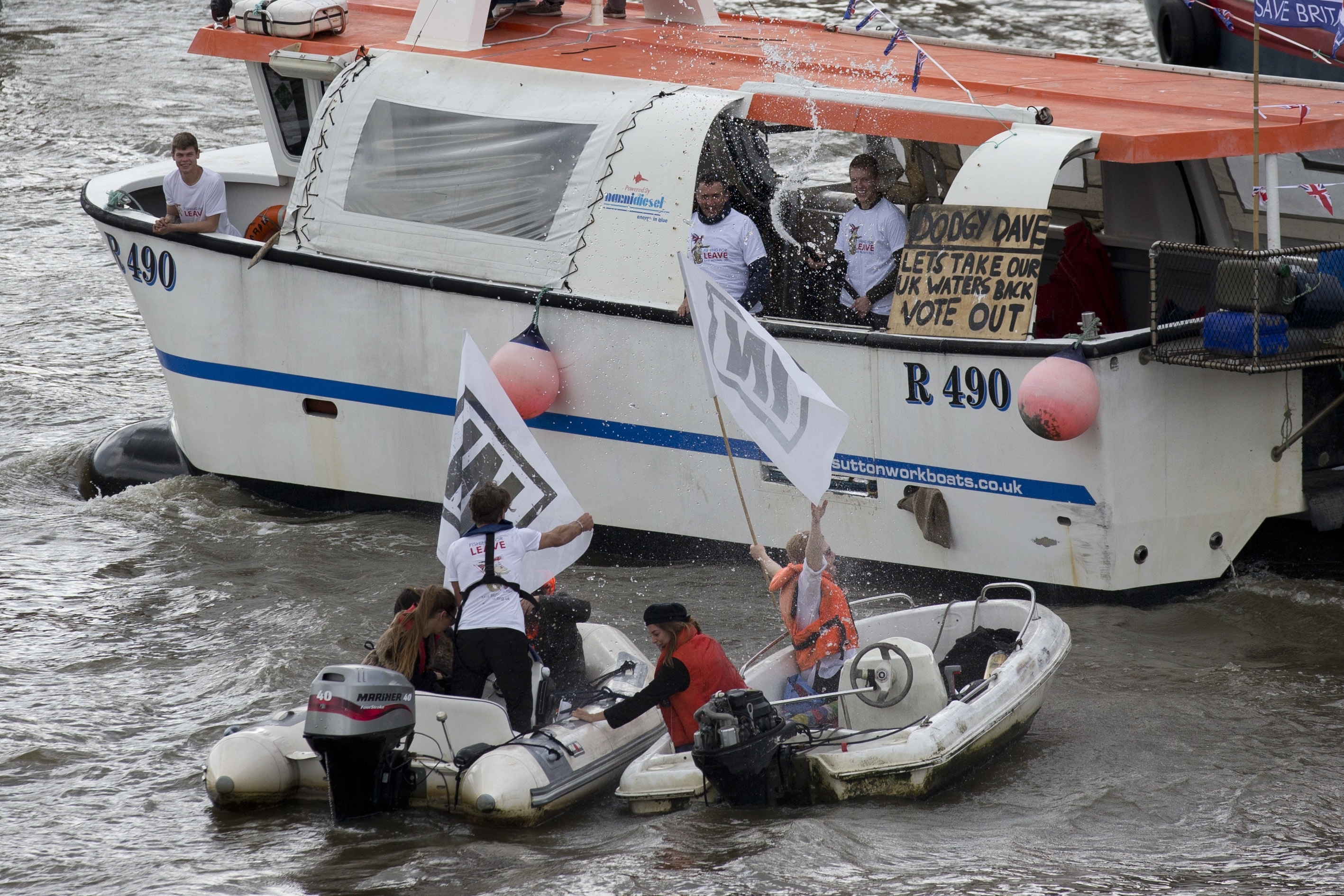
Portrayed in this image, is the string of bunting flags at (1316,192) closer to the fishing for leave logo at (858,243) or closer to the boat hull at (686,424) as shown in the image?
the boat hull at (686,424)

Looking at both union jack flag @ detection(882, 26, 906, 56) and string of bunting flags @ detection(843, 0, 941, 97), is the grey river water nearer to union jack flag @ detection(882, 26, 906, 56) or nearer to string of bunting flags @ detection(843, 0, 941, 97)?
string of bunting flags @ detection(843, 0, 941, 97)

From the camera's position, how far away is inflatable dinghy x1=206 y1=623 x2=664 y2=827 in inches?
253

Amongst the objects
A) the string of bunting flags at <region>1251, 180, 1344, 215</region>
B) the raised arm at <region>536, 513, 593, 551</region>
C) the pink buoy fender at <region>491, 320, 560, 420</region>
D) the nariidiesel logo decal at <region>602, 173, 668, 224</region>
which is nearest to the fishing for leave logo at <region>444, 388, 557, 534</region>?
the raised arm at <region>536, 513, 593, 551</region>

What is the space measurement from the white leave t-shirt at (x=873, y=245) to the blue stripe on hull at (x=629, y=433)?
0.98 m

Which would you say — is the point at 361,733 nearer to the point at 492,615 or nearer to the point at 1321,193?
the point at 492,615

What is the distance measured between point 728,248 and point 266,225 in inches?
139

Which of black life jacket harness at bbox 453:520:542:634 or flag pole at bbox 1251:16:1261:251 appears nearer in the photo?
black life jacket harness at bbox 453:520:542:634

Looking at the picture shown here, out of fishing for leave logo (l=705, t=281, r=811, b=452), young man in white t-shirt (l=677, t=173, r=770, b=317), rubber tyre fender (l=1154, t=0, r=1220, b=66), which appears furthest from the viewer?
rubber tyre fender (l=1154, t=0, r=1220, b=66)

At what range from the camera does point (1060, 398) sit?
7527mm

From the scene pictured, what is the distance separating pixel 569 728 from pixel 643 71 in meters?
4.40

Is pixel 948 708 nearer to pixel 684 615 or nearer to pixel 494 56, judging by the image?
pixel 684 615

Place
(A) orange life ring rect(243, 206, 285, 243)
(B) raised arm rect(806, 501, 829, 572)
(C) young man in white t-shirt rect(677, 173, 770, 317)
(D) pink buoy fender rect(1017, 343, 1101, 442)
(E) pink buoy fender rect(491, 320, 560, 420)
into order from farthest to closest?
1. (A) orange life ring rect(243, 206, 285, 243)
2. (C) young man in white t-shirt rect(677, 173, 770, 317)
3. (E) pink buoy fender rect(491, 320, 560, 420)
4. (D) pink buoy fender rect(1017, 343, 1101, 442)
5. (B) raised arm rect(806, 501, 829, 572)

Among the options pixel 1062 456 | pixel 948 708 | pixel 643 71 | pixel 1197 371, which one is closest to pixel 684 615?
pixel 948 708

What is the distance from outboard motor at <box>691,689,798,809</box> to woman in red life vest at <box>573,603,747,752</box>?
221 millimetres
